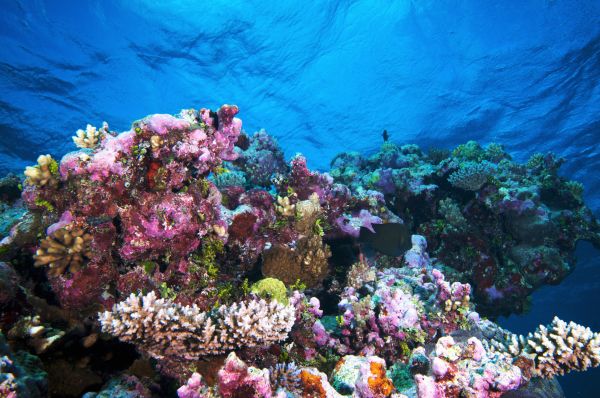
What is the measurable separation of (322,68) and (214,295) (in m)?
20.7

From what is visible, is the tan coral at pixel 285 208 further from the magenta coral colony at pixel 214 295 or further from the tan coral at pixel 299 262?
the tan coral at pixel 299 262

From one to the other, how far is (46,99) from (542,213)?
27.8 metres

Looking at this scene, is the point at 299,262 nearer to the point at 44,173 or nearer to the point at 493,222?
the point at 44,173

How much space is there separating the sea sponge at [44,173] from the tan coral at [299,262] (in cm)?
368

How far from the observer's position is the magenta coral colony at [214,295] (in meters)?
3.54

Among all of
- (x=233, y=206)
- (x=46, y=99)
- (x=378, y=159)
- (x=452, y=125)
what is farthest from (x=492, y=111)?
(x=46, y=99)

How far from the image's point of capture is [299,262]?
6.00m

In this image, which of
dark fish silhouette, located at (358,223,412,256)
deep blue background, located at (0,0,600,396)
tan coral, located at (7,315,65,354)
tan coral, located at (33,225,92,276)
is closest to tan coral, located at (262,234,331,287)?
dark fish silhouette, located at (358,223,412,256)

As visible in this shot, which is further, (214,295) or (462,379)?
(214,295)

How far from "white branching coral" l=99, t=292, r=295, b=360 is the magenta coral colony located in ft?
0.08

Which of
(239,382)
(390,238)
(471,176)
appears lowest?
(239,382)

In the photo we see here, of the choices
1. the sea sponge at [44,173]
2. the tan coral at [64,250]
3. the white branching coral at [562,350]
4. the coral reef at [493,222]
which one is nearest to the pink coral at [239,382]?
the tan coral at [64,250]

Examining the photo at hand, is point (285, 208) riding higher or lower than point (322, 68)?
lower

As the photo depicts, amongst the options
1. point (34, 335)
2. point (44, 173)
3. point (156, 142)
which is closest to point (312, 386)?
point (34, 335)
